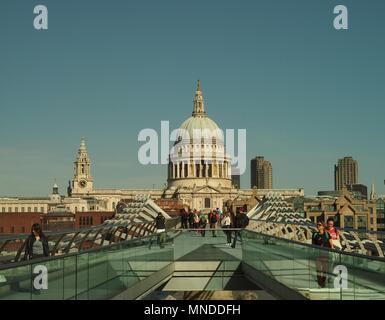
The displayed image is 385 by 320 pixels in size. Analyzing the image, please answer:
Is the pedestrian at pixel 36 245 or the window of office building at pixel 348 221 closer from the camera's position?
the pedestrian at pixel 36 245

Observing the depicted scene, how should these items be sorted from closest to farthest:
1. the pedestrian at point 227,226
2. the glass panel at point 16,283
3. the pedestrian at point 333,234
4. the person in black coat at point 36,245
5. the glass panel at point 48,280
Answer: the glass panel at point 16,283, the glass panel at point 48,280, the person in black coat at point 36,245, the pedestrian at point 333,234, the pedestrian at point 227,226

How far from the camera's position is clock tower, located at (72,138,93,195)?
567 ft

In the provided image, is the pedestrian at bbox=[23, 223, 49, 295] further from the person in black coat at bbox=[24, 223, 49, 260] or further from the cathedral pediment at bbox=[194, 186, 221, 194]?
→ the cathedral pediment at bbox=[194, 186, 221, 194]

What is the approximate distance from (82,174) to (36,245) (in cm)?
16505

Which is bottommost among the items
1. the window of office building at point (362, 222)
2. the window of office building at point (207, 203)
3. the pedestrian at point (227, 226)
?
the window of office building at point (362, 222)

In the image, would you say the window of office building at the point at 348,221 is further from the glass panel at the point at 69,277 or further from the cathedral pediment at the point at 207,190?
the glass panel at the point at 69,277

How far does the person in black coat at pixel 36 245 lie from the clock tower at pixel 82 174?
162024 mm

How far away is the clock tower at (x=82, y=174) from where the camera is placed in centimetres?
17288

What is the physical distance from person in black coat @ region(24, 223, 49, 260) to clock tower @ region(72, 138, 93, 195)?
162 meters

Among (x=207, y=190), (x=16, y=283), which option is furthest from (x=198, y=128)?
(x=16, y=283)

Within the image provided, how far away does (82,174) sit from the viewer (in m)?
174

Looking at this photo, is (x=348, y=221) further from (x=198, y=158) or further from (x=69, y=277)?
(x=69, y=277)

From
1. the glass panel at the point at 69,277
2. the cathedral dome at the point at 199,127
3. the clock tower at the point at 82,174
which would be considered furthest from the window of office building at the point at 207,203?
the glass panel at the point at 69,277
